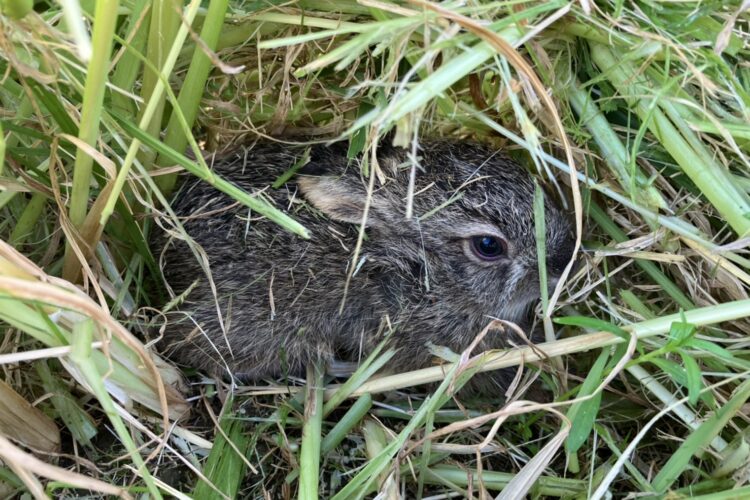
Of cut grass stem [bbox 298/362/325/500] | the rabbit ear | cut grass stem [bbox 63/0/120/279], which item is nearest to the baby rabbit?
the rabbit ear

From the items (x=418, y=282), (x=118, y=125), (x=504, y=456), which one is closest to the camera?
(x=118, y=125)


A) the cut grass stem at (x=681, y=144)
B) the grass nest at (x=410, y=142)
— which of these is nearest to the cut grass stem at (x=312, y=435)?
the grass nest at (x=410, y=142)

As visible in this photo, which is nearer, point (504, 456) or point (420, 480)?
point (420, 480)

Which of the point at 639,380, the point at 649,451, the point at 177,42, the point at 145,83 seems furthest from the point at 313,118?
the point at 649,451

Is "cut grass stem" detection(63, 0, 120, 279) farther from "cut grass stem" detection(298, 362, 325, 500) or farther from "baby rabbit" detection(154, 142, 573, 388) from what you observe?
"cut grass stem" detection(298, 362, 325, 500)

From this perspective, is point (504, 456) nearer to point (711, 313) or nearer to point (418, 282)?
point (418, 282)

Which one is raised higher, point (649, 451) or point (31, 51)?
point (31, 51)

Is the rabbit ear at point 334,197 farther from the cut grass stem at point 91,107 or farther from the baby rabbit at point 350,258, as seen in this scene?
the cut grass stem at point 91,107

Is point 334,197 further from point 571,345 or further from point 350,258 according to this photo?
point 571,345

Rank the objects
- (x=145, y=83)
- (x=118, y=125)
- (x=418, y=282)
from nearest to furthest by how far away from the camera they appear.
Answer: (x=118, y=125) → (x=145, y=83) → (x=418, y=282)
